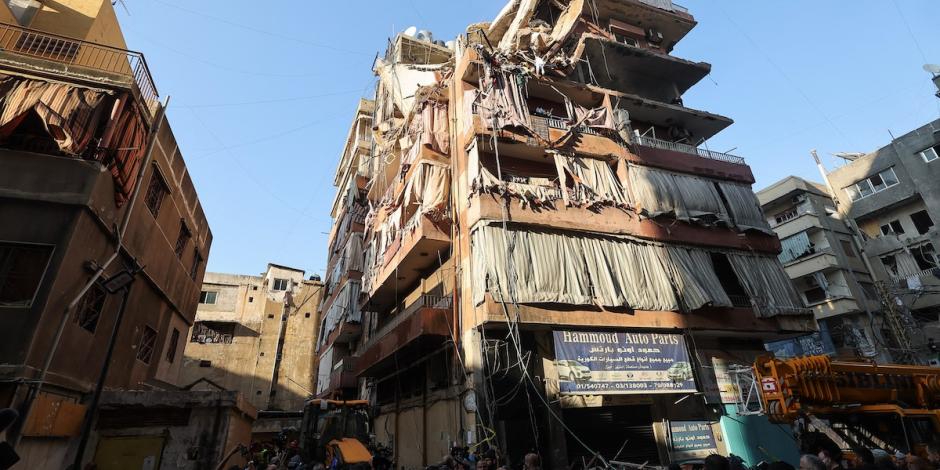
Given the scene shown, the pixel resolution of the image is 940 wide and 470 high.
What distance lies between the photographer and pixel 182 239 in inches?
696

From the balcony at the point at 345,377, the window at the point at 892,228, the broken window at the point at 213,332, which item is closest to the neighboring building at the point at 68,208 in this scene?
the balcony at the point at 345,377

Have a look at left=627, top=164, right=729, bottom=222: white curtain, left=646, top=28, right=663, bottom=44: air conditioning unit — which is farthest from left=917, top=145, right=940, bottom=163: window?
left=627, top=164, right=729, bottom=222: white curtain

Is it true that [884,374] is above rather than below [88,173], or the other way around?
below

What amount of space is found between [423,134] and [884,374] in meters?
15.4

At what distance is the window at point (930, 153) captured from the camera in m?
27.5

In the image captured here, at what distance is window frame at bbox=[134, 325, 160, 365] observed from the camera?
566 inches

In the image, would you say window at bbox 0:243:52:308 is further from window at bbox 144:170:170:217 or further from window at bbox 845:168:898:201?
window at bbox 845:168:898:201

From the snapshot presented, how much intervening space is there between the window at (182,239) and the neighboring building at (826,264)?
112ft

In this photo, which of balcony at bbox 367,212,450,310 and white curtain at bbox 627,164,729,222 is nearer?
balcony at bbox 367,212,450,310

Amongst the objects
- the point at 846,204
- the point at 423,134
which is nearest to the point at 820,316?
the point at 846,204

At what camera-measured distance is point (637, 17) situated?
23.5 m

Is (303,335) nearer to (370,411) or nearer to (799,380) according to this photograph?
(370,411)

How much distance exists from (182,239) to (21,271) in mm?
Result: 8595

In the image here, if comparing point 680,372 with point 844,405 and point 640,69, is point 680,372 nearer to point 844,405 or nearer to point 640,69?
point 844,405
